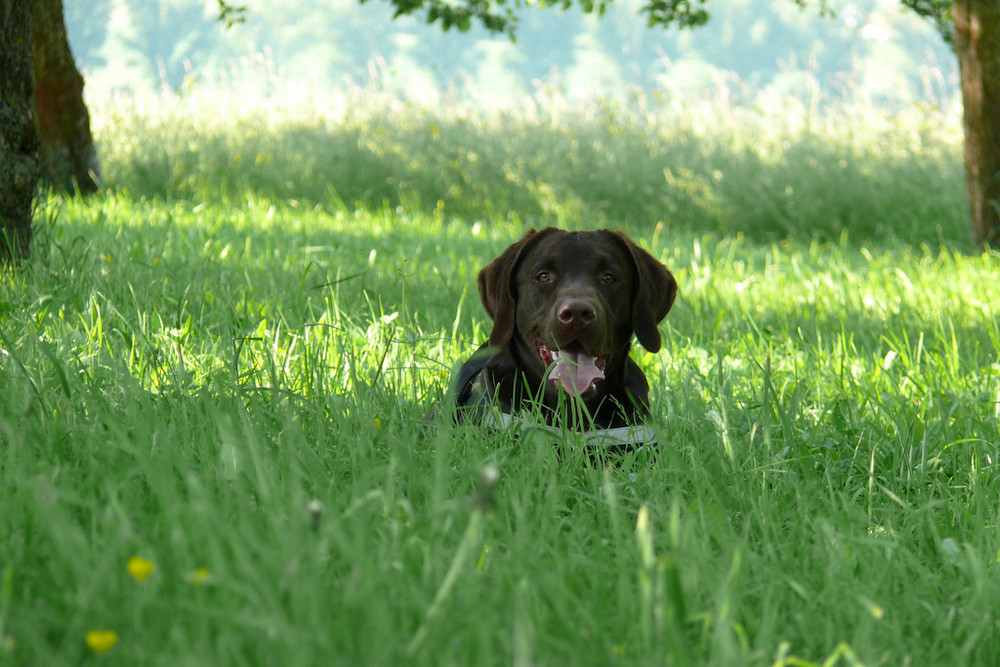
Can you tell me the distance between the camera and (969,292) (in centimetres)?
552

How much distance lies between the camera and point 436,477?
183 centimetres

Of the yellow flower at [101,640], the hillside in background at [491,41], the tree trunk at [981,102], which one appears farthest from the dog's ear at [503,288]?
the hillside in background at [491,41]

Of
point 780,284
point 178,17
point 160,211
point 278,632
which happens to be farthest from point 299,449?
point 178,17

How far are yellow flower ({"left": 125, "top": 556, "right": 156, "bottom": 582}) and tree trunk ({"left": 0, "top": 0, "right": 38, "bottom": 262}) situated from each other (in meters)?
2.84

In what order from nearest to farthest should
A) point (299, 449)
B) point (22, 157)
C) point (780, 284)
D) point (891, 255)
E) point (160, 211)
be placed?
point (299, 449) → point (22, 157) → point (780, 284) → point (160, 211) → point (891, 255)

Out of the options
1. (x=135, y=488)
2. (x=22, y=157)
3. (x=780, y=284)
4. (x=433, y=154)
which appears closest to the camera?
(x=135, y=488)

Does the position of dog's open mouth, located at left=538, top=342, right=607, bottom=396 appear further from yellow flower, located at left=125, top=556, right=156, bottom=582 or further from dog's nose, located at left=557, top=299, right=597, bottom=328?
yellow flower, located at left=125, top=556, right=156, bottom=582

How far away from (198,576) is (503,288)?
207cm

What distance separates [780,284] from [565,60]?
4639 inches

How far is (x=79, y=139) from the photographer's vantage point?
8.59 meters

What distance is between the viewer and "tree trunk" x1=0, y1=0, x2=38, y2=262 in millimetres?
3699

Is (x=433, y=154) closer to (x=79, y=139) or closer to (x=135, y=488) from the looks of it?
(x=79, y=139)

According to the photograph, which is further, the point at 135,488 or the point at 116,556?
the point at 135,488

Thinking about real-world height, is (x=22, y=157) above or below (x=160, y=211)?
above
